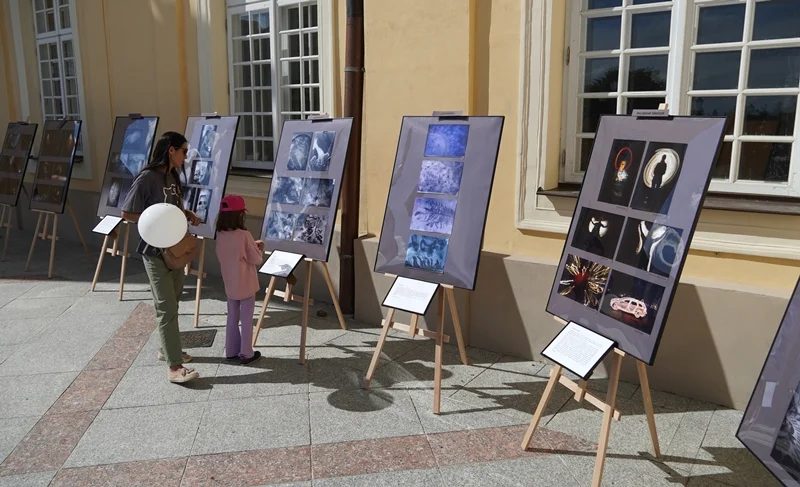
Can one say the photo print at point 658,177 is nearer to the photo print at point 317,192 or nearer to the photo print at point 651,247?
the photo print at point 651,247

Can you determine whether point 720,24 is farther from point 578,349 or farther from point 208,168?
point 208,168

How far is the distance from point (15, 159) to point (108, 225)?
2631 mm

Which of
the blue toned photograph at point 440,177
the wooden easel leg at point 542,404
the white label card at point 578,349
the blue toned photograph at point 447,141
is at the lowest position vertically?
the wooden easel leg at point 542,404

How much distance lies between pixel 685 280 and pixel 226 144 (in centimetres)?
400

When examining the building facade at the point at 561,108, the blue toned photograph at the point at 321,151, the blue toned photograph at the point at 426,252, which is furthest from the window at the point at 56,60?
the blue toned photograph at the point at 426,252

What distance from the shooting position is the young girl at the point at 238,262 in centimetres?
477

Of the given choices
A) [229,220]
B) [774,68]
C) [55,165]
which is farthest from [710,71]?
[55,165]

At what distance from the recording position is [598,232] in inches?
138

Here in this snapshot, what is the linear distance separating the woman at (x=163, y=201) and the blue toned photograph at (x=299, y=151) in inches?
37.8

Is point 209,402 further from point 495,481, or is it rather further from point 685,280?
point 685,280

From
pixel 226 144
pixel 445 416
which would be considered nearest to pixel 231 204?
pixel 226 144

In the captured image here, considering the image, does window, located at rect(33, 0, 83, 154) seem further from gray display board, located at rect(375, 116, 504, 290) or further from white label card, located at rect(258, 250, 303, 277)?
gray display board, located at rect(375, 116, 504, 290)

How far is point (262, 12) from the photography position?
732 cm

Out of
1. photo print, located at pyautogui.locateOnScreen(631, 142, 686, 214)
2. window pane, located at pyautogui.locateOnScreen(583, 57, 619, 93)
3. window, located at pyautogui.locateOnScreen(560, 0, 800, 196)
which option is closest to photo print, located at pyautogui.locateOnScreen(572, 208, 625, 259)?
photo print, located at pyautogui.locateOnScreen(631, 142, 686, 214)
